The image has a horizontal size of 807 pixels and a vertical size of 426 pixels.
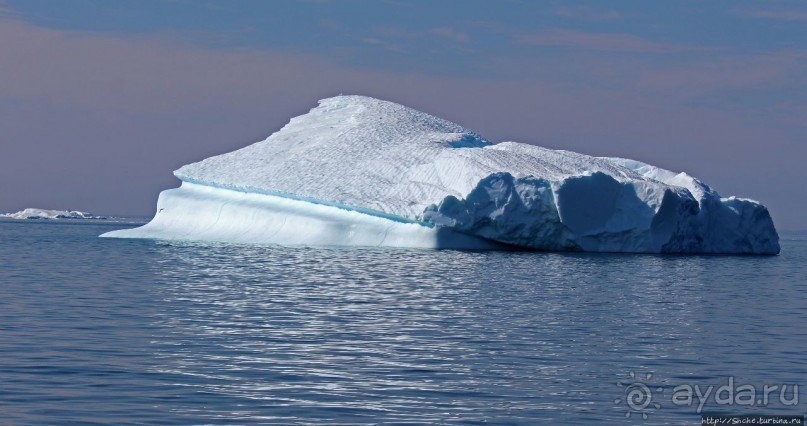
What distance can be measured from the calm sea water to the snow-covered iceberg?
814 centimetres

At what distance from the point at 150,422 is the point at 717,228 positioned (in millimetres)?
30649

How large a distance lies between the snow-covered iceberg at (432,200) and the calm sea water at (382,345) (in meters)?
8.14

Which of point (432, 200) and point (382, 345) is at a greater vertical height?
point (432, 200)

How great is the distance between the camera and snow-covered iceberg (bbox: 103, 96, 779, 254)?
29141mm

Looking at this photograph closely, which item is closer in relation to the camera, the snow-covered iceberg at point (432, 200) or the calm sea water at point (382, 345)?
the calm sea water at point (382, 345)

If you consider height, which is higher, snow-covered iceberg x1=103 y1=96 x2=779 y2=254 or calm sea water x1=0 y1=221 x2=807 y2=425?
snow-covered iceberg x1=103 y1=96 x2=779 y2=254

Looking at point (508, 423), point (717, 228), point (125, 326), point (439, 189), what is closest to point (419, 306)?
point (125, 326)

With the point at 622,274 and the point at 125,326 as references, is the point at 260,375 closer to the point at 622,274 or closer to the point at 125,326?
the point at 125,326

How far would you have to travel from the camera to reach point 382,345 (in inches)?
413

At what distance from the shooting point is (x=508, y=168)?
1224 inches

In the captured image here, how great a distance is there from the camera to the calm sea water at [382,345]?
295 inches

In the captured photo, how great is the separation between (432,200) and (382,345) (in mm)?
18612

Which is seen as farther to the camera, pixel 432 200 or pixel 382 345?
pixel 432 200

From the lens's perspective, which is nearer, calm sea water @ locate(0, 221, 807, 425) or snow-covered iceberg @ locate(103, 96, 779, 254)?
calm sea water @ locate(0, 221, 807, 425)
